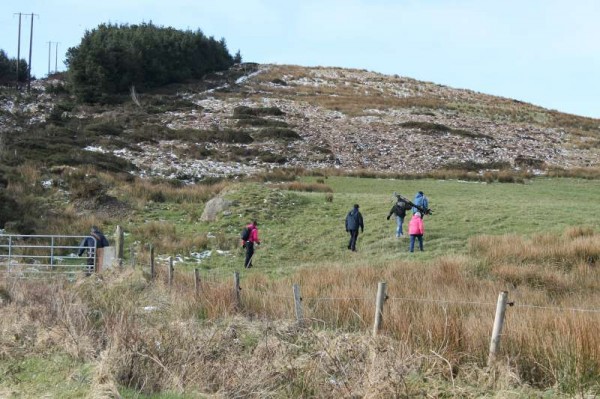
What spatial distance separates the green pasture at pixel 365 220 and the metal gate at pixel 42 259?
3.73 meters

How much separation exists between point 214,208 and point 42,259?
914 centimetres

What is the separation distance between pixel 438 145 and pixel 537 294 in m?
43.5

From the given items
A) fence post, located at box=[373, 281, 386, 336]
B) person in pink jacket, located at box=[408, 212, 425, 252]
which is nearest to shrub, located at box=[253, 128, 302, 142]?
person in pink jacket, located at box=[408, 212, 425, 252]

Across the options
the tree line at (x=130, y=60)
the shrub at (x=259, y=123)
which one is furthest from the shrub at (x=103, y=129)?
the tree line at (x=130, y=60)

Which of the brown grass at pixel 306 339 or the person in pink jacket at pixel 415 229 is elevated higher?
the person in pink jacket at pixel 415 229

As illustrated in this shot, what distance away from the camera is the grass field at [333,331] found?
25.7 ft

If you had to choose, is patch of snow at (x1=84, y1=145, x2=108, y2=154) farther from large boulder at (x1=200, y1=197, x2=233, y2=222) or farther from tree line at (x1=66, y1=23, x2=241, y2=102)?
tree line at (x1=66, y1=23, x2=241, y2=102)

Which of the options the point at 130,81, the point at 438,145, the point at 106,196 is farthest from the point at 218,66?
the point at 106,196

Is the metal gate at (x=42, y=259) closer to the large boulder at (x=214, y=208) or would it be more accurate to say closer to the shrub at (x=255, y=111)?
the large boulder at (x=214, y=208)

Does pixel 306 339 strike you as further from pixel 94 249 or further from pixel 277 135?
pixel 277 135

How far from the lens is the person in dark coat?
60.9 ft

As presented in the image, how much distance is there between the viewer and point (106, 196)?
30.5 metres

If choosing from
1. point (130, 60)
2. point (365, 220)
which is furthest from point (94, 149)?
point (130, 60)

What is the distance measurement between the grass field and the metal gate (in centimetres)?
250
